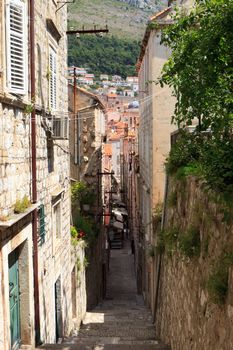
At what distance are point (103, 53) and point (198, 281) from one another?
158 meters

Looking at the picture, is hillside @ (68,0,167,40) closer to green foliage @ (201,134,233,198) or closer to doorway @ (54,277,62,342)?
doorway @ (54,277,62,342)

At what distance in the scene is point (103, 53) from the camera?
159875 millimetres

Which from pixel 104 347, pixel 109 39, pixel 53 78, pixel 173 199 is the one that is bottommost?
pixel 104 347

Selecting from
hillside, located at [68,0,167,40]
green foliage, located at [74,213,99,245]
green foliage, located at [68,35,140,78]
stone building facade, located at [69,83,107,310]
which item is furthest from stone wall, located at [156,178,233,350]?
hillside, located at [68,0,167,40]

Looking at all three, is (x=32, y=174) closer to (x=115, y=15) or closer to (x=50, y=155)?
(x=50, y=155)

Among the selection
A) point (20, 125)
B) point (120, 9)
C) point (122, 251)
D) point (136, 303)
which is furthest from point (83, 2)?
point (20, 125)

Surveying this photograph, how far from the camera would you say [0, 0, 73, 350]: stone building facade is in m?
7.98

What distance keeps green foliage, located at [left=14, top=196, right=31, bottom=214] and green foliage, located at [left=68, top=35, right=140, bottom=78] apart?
143389mm

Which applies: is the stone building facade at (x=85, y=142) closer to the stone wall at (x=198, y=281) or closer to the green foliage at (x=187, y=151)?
the stone wall at (x=198, y=281)

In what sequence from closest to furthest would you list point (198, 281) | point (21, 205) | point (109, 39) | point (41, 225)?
1. point (198, 281)
2. point (21, 205)
3. point (41, 225)
4. point (109, 39)

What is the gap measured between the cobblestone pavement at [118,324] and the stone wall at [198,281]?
1258mm

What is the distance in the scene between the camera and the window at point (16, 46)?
26.0ft

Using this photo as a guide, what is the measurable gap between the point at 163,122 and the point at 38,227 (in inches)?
345

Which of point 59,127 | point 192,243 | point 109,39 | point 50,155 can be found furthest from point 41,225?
point 109,39
